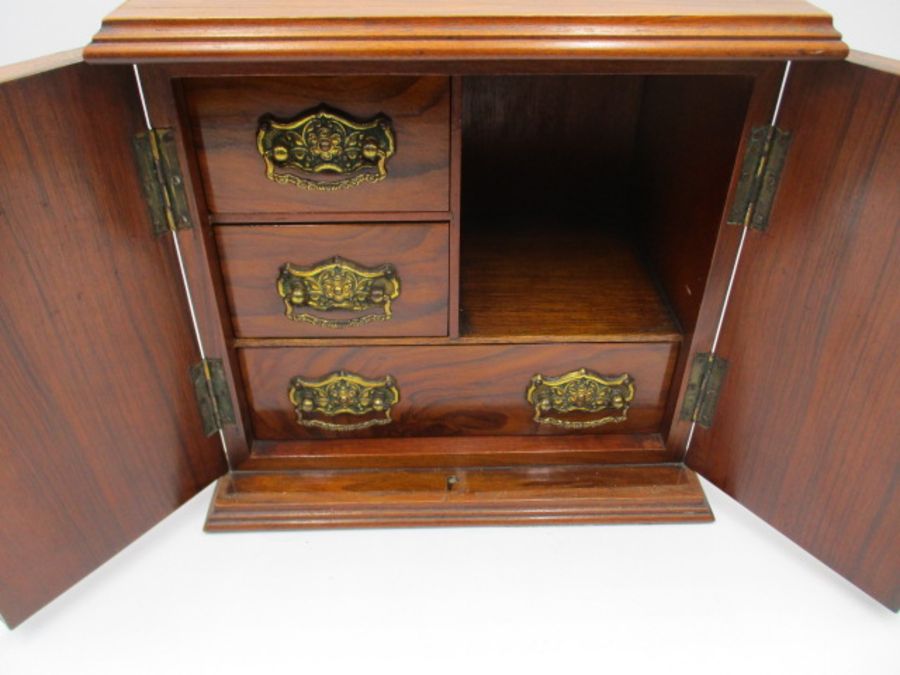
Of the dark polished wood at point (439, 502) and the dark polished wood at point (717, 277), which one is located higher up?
the dark polished wood at point (717, 277)

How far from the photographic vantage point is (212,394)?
98 centimetres

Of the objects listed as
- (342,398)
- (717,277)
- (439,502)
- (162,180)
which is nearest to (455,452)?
(439,502)

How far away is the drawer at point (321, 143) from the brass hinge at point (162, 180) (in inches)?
1.2

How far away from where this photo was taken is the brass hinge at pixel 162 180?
0.77 metres

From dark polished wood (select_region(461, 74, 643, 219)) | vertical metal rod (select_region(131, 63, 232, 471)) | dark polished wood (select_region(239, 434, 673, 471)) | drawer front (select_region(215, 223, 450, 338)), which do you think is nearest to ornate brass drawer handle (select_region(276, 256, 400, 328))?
drawer front (select_region(215, 223, 450, 338))

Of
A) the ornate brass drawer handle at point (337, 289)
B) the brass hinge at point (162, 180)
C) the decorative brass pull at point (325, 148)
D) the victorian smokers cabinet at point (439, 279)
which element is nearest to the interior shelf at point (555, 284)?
the victorian smokers cabinet at point (439, 279)

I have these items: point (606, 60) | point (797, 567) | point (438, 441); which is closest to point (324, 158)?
point (606, 60)

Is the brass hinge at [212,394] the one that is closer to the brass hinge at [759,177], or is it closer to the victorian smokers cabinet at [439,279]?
the victorian smokers cabinet at [439,279]

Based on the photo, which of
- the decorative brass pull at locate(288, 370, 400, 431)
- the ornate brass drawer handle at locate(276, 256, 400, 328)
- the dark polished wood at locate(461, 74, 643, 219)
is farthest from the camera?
the dark polished wood at locate(461, 74, 643, 219)

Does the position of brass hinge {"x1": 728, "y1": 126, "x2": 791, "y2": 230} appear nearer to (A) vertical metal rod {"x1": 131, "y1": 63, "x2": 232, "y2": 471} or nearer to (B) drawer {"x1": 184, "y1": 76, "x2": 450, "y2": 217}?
(B) drawer {"x1": 184, "y1": 76, "x2": 450, "y2": 217}

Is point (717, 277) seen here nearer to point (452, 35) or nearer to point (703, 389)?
point (703, 389)

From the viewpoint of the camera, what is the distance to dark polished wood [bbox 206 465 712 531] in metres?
1.03

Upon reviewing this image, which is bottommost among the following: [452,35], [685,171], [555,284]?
[555,284]

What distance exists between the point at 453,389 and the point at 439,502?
15 centimetres
